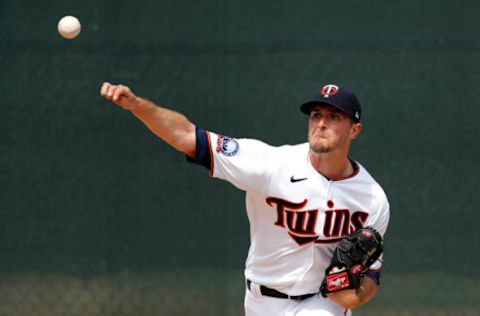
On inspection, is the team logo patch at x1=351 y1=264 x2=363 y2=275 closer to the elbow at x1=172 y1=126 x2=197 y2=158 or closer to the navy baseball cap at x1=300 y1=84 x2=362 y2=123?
the navy baseball cap at x1=300 y1=84 x2=362 y2=123

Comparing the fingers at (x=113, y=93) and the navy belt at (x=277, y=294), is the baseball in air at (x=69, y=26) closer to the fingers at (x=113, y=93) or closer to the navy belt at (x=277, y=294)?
the fingers at (x=113, y=93)

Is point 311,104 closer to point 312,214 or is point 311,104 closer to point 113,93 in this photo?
point 312,214

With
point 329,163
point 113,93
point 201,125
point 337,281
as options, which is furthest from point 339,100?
point 201,125

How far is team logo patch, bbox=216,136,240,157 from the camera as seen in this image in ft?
12.6

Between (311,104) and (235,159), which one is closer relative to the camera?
(235,159)

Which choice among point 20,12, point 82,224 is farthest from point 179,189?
point 20,12

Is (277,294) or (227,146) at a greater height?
(227,146)

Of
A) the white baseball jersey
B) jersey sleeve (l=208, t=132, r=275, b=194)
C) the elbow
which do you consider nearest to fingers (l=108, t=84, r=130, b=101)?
the elbow

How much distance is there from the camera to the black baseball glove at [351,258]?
156 inches

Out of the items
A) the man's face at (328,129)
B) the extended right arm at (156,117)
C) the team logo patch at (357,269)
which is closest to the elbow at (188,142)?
the extended right arm at (156,117)

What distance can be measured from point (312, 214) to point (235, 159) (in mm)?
514

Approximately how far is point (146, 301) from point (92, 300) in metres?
0.39

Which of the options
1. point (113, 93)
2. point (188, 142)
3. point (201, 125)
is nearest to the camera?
point (113, 93)

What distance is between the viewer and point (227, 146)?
387 cm
